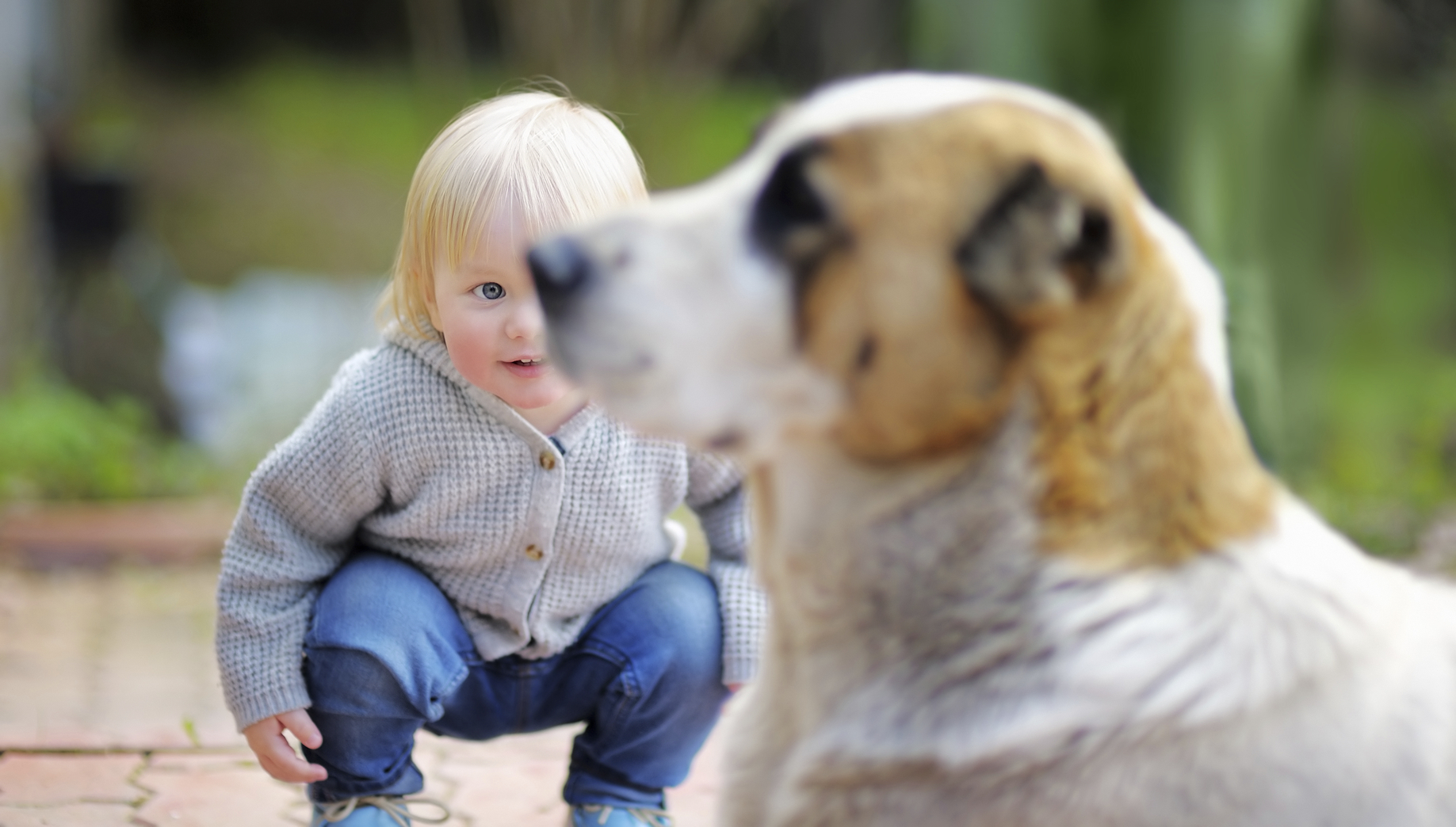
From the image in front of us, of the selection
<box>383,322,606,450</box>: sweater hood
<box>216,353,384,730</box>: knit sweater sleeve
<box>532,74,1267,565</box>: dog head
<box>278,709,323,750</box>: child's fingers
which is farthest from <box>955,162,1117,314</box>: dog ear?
<box>278,709,323,750</box>: child's fingers

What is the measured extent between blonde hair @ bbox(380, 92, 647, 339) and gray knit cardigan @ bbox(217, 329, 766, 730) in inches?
5.7

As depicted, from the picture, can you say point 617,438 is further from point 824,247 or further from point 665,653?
point 824,247

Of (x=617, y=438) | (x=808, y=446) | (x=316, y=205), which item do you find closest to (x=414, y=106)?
(x=316, y=205)

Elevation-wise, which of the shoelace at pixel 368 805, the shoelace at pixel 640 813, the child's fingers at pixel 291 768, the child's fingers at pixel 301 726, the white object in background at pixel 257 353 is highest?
the child's fingers at pixel 301 726

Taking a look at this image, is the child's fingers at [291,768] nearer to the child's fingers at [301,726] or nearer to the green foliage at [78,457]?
the child's fingers at [301,726]

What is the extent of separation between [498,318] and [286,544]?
0.48 meters

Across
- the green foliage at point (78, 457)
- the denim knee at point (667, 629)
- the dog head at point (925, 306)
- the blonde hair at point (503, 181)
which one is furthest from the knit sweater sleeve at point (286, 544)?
the green foliage at point (78, 457)

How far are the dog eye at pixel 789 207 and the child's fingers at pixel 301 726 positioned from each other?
114 centimetres

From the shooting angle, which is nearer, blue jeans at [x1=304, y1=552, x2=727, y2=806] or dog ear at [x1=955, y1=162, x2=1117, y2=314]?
dog ear at [x1=955, y1=162, x2=1117, y2=314]

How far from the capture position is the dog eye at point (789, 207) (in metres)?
1.49

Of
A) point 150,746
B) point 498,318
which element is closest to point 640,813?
point 498,318

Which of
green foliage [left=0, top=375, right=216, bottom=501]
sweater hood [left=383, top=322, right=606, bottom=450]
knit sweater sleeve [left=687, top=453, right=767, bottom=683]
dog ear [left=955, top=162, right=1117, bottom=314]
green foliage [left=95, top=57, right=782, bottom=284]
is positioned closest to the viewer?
dog ear [left=955, top=162, right=1117, bottom=314]

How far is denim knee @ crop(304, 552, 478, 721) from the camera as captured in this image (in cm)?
218

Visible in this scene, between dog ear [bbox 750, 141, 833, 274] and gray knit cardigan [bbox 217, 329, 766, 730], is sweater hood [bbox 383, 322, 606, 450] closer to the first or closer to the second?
gray knit cardigan [bbox 217, 329, 766, 730]
